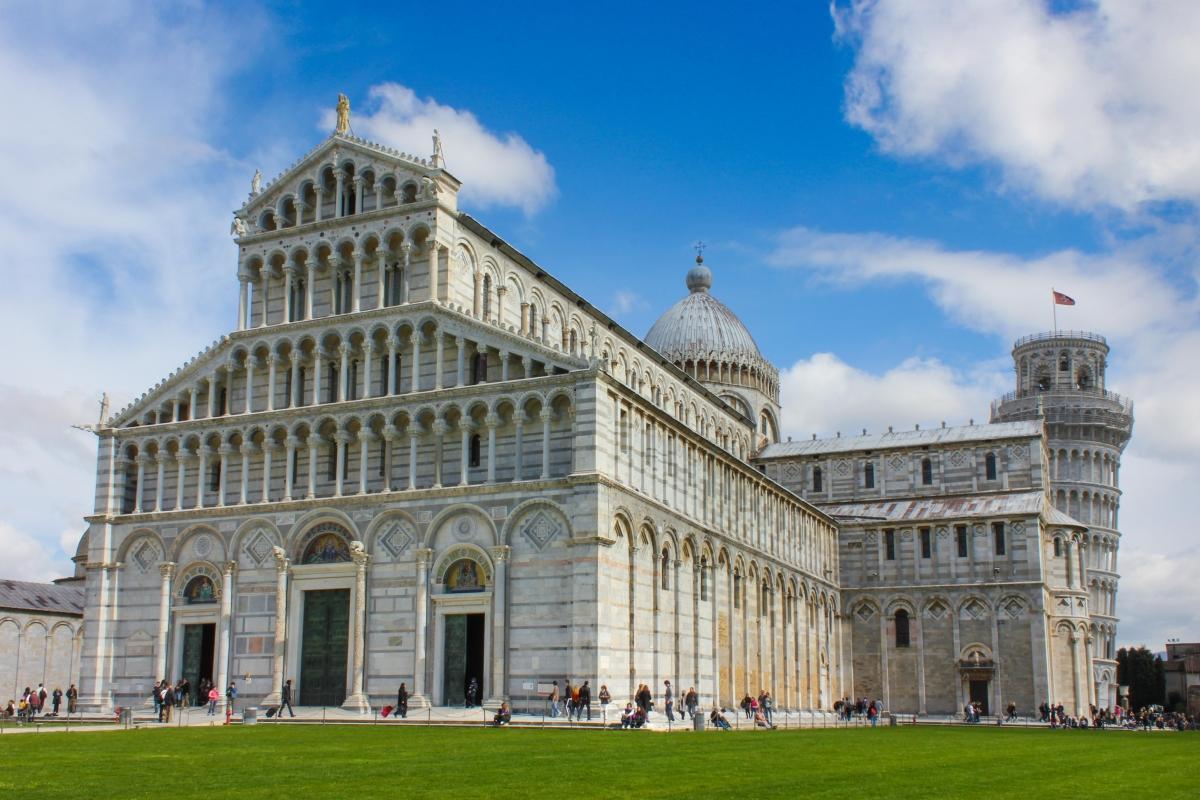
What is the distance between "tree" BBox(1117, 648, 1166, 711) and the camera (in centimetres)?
11238

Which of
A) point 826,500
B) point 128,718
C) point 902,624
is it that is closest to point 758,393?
point 826,500

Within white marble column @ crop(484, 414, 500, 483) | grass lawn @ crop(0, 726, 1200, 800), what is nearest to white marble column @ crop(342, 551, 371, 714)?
white marble column @ crop(484, 414, 500, 483)

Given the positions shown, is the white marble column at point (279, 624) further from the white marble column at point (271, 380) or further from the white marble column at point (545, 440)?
the white marble column at point (545, 440)

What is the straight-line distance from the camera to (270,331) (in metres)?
48.0

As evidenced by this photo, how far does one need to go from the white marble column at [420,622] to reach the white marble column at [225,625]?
7811 mm

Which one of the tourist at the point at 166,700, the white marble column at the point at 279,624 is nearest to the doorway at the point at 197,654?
the tourist at the point at 166,700

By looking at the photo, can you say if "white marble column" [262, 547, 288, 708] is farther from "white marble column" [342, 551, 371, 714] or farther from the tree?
the tree

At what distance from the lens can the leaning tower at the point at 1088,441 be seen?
9494cm

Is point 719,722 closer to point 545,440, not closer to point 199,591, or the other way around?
point 545,440

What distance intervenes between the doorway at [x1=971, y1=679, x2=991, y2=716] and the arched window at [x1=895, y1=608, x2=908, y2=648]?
437 centimetres

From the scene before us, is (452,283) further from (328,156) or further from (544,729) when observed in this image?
(544,729)

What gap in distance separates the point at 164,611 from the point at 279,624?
5.50 metres

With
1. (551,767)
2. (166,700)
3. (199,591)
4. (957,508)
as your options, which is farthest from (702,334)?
(551,767)

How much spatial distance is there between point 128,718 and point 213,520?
9904 mm
